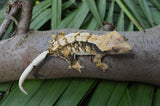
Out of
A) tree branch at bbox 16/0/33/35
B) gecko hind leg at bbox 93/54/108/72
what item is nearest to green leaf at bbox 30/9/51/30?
tree branch at bbox 16/0/33/35

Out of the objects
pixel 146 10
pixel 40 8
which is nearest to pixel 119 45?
Result: pixel 146 10

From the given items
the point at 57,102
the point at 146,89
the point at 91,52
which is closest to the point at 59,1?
the point at 91,52

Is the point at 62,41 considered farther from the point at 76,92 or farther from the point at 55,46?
the point at 76,92

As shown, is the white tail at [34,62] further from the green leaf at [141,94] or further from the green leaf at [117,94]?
the green leaf at [141,94]

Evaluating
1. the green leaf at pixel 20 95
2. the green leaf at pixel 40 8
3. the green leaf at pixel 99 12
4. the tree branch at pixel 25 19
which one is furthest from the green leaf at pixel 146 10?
the green leaf at pixel 20 95

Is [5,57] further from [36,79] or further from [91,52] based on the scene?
[91,52]

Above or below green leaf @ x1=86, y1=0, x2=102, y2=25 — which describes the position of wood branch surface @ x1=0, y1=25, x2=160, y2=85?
below

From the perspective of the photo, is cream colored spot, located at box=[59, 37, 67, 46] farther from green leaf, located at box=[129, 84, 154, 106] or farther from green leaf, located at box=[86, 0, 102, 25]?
green leaf, located at box=[129, 84, 154, 106]
